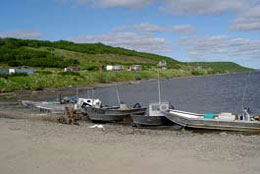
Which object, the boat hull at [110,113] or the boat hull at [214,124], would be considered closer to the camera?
the boat hull at [214,124]

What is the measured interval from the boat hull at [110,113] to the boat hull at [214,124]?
14.6ft

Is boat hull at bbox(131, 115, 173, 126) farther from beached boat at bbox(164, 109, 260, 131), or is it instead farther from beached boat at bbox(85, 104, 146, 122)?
beached boat at bbox(85, 104, 146, 122)

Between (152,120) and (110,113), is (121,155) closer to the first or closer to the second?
(152,120)

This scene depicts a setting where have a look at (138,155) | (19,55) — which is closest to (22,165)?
(138,155)

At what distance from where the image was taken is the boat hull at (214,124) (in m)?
24.1

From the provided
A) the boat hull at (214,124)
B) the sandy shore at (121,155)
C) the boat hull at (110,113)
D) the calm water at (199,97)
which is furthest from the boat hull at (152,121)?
the calm water at (199,97)

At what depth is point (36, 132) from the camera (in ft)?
69.0

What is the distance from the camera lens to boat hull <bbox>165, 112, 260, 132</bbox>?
2411 cm

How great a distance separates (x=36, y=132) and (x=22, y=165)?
832 cm

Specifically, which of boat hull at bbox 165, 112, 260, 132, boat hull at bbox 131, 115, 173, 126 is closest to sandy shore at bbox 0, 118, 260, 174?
boat hull at bbox 165, 112, 260, 132

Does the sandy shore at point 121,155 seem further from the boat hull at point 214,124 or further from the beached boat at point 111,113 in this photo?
the beached boat at point 111,113

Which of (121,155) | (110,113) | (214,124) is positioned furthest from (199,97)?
(121,155)

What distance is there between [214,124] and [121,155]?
13038 millimetres

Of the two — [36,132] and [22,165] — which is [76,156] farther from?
[36,132]
